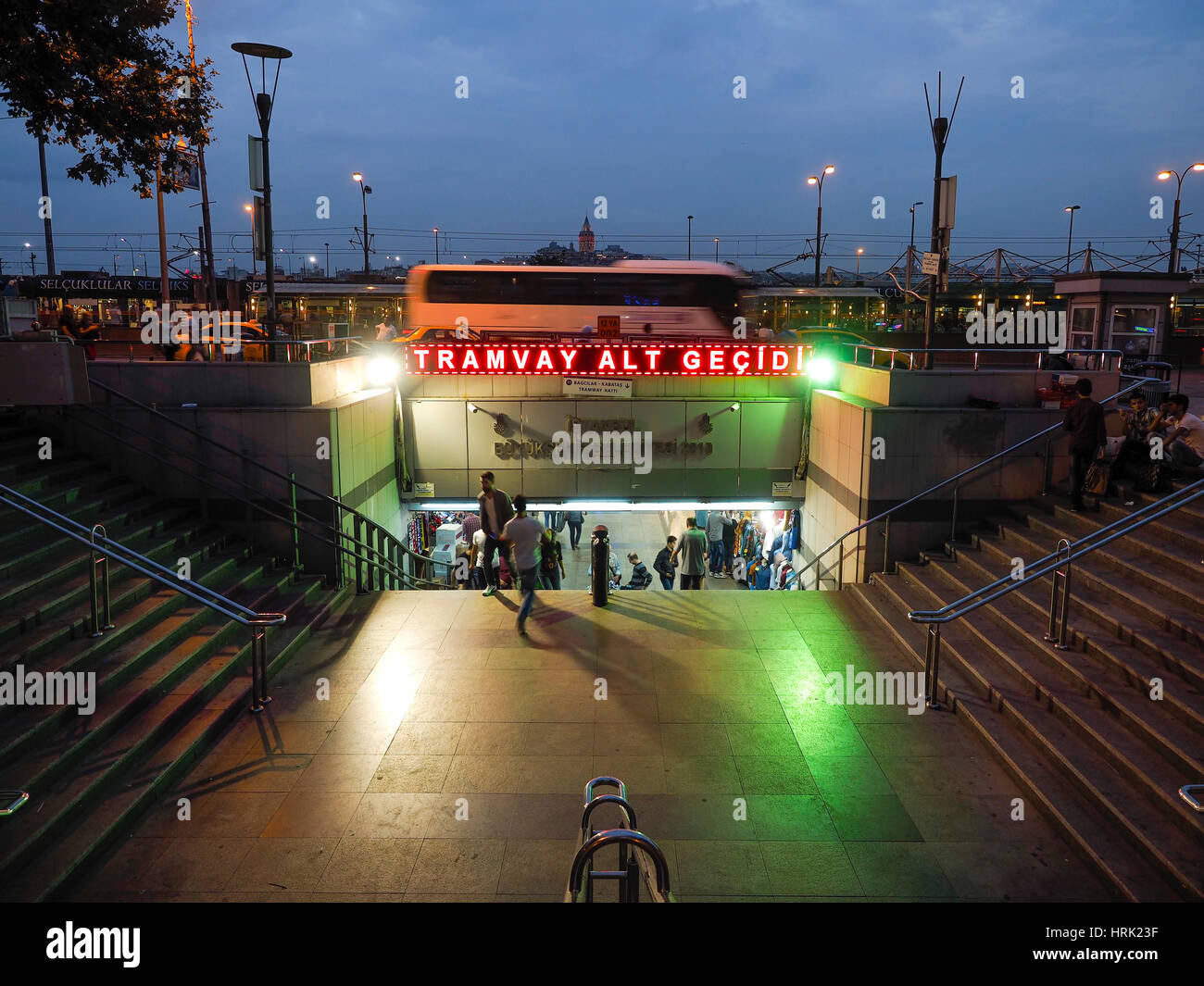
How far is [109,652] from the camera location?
7.44 metres

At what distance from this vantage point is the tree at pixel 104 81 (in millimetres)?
10742

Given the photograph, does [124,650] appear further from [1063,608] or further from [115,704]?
[1063,608]

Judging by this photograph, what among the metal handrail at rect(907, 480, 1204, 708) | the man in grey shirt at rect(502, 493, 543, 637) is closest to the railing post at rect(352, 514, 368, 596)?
the man in grey shirt at rect(502, 493, 543, 637)

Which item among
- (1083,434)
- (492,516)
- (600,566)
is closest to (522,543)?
(492,516)

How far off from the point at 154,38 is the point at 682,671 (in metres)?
12.5

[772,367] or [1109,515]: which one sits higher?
[772,367]

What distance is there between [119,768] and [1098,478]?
11.3m

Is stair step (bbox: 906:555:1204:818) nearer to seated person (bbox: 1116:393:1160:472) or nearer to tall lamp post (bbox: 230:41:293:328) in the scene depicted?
seated person (bbox: 1116:393:1160:472)

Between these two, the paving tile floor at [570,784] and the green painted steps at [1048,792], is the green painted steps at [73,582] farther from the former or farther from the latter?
the green painted steps at [1048,792]

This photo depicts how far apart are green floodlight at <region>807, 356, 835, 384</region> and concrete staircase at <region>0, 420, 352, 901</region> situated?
31.1 feet

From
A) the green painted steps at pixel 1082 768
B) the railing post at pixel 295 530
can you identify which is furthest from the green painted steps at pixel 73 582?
the green painted steps at pixel 1082 768

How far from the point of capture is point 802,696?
27.4 feet
